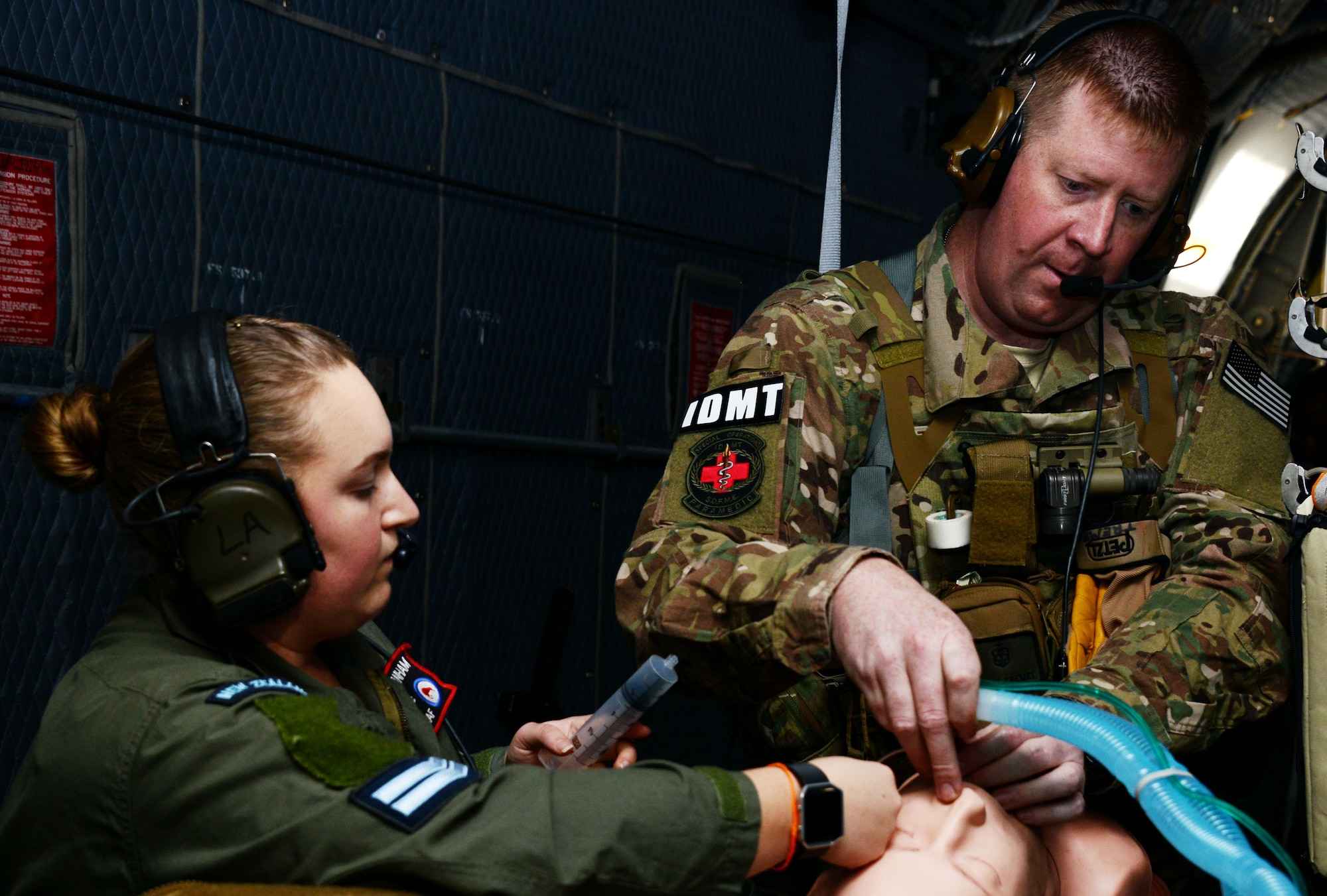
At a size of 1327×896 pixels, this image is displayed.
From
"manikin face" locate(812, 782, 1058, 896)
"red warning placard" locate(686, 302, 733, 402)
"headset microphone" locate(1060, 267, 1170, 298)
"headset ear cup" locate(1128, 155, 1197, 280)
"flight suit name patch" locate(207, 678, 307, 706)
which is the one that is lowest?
"manikin face" locate(812, 782, 1058, 896)

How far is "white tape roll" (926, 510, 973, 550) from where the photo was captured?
1851mm

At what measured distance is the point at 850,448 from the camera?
6.27 feet

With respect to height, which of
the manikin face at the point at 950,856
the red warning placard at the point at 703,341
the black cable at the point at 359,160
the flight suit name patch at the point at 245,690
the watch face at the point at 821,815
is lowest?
the manikin face at the point at 950,856

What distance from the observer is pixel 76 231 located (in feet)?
7.11

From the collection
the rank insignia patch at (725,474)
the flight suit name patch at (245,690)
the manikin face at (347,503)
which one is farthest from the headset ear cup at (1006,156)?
the flight suit name patch at (245,690)

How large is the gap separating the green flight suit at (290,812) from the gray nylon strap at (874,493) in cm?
80

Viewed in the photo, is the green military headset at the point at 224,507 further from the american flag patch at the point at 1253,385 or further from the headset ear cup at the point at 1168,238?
the american flag patch at the point at 1253,385

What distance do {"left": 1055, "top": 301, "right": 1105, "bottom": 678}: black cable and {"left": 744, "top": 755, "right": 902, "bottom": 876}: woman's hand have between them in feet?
2.07

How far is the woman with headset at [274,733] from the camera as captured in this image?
1031 millimetres

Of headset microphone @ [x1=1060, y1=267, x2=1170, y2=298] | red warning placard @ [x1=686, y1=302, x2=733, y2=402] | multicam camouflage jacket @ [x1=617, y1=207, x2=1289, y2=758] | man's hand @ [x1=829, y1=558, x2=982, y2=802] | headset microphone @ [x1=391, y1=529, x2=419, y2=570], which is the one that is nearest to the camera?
man's hand @ [x1=829, y1=558, x2=982, y2=802]

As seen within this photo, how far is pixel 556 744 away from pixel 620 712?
23cm

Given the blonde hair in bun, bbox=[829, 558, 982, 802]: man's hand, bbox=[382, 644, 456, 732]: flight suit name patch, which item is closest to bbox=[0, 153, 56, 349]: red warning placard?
the blonde hair in bun

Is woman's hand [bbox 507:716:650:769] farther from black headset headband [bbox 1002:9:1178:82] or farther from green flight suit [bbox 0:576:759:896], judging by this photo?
black headset headband [bbox 1002:9:1178:82]

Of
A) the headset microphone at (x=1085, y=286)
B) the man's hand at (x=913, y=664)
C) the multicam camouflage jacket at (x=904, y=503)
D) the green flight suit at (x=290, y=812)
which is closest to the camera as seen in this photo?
the green flight suit at (x=290, y=812)
